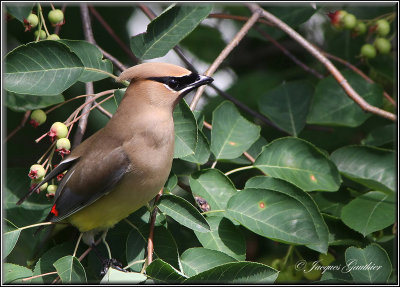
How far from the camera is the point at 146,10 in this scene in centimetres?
327

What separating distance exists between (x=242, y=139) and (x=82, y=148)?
71cm

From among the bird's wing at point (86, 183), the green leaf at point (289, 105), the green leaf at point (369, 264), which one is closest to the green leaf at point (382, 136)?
the green leaf at point (289, 105)

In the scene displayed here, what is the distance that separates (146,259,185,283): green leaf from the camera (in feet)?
6.96

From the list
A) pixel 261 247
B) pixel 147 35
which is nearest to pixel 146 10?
pixel 147 35

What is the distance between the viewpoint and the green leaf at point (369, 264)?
2.38 m

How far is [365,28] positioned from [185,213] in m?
1.66

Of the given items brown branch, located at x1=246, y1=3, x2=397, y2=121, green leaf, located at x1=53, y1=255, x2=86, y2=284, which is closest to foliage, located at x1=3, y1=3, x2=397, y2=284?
green leaf, located at x1=53, y1=255, x2=86, y2=284

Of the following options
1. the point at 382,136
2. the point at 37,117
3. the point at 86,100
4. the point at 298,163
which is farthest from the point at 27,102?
the point at 382,136

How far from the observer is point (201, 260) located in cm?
231

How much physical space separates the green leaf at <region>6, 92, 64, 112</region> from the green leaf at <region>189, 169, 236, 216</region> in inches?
29.6

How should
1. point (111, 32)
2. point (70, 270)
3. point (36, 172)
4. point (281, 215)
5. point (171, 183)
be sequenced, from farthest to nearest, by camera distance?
point (111, 32), point (171, 183), point (36, 172), point (281, 215), point (70, 270)

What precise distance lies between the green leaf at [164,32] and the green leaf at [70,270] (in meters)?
0.91

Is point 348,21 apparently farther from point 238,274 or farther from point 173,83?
point 238,274

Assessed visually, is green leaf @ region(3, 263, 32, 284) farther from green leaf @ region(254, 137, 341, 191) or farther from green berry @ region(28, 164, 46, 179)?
green leaf @ region(254, 137, 341, 191)
